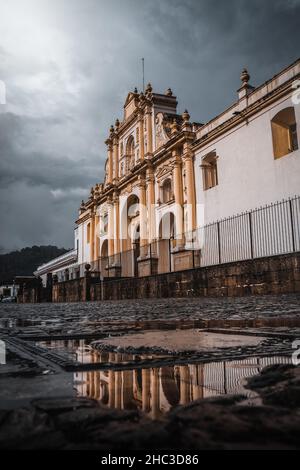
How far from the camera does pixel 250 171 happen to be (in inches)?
607

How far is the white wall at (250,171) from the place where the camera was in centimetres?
1378

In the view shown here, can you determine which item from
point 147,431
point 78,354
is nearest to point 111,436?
point 147,431

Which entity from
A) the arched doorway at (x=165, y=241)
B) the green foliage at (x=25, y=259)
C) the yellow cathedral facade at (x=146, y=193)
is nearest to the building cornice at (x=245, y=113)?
the yellow cathedral facade at (x=146, y=193)

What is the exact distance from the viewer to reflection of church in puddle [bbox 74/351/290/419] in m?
0.68

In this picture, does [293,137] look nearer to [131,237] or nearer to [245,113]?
[245,113]

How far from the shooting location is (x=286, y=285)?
906 centimetres

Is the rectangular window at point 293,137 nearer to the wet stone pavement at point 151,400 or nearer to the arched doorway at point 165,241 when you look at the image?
the arched doorway at point 165,241

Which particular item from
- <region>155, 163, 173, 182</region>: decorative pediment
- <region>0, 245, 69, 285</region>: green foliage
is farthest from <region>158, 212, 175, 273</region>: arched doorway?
<region>0, 245, 69, 285</region>: green foliage

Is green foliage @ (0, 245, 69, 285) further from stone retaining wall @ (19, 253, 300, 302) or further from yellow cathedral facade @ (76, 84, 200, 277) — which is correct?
stone retaining wall @ (19, 253, 300, 302)

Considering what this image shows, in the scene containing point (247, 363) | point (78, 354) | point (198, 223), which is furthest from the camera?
point (198, 223)

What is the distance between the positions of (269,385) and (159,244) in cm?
1955

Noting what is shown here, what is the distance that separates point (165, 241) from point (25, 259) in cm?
7425

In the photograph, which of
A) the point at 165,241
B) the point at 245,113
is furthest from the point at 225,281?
the point at 165,241

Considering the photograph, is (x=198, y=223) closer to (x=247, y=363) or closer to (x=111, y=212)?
(x=111, y=212)
